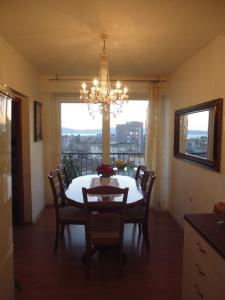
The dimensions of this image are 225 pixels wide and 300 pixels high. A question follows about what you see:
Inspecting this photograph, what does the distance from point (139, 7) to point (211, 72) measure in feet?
3.95

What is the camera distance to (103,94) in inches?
115

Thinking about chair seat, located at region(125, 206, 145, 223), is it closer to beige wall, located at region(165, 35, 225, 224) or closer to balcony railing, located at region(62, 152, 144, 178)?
beige wall, located at region(165, 35, 225, 224)

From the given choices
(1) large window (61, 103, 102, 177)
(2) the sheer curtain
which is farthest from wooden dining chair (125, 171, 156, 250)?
(1) large window (61, 103, 102, 177)

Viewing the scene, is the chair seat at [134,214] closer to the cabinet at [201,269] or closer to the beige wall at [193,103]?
the beige wall at [193,103]

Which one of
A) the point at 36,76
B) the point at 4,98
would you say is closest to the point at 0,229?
the point at 4,98

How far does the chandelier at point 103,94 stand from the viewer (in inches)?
112

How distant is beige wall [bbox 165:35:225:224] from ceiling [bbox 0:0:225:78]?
6.9 inches

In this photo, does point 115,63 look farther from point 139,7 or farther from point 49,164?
point 49,164

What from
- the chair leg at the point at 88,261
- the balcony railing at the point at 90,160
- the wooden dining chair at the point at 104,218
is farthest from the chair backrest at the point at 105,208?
the balcony railing at the point at 90,160

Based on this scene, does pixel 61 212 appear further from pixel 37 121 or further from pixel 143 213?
pixel 37 121

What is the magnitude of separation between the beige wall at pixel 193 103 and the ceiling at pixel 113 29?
0.18 metres

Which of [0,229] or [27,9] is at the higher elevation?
[27,9]

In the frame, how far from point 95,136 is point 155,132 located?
47.5 inches

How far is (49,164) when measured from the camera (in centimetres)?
473
